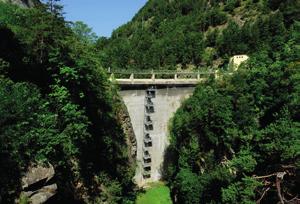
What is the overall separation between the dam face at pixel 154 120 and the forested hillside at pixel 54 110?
19.9 feet

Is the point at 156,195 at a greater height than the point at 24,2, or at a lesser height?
lesser

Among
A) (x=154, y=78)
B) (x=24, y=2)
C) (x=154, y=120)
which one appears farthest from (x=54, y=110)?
(x=154, y=120)

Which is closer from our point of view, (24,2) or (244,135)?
(244,135)

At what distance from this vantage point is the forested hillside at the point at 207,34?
7393 centimetres

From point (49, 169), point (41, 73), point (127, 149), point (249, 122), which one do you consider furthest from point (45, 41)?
point (249, 122)

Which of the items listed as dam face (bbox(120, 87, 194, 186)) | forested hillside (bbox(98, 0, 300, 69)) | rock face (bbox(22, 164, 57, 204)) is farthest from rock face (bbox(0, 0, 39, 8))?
forested hillside (bbox(98, 0, 300, 69))

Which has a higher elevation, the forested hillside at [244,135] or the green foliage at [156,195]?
the forested hillside at [244,135]

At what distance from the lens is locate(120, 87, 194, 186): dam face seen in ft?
113

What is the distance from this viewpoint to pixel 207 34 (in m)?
91.8

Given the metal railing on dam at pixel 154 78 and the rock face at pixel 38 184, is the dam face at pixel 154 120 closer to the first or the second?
the metal railing on dam at pixel 154 78

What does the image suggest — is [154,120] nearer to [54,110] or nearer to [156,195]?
[156,195]

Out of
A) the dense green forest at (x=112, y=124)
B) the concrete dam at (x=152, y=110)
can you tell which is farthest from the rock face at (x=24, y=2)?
the concrete dam at (x=152, y=110)

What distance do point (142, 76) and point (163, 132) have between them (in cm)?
678

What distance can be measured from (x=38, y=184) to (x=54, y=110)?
5234mm
